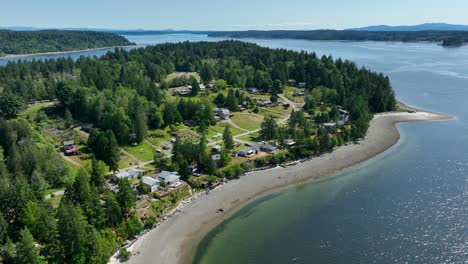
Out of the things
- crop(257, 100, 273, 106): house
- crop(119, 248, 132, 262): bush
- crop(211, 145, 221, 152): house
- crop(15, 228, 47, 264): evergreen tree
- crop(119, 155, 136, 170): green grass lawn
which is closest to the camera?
crop(15, 228, 47, 264): evergreen tree

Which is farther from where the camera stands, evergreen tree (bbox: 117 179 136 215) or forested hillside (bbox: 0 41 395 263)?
evergreen tree (bbox: 117 179 136 215)

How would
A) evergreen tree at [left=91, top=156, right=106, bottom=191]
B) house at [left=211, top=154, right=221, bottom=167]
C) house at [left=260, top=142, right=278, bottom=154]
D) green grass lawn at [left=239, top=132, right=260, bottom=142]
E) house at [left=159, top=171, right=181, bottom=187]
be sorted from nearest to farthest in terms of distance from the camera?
evergreen tree at [left=91, top=156, right=106, bottom=191]
house at [left=159, top=171, right=181, bottom=187]
house at [left=211, top=154, right=221, bottom=167]
house at [left=260, top=142, right=278, bottom=154]
green grass lawn at [left=239, top=132, right=260, bottom=142]

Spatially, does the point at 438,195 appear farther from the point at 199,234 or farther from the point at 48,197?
the point at 48,197

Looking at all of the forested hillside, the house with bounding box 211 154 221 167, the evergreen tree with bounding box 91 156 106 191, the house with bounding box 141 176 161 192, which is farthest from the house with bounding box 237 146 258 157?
the evergreen tree with bounding box 91 156 106 191

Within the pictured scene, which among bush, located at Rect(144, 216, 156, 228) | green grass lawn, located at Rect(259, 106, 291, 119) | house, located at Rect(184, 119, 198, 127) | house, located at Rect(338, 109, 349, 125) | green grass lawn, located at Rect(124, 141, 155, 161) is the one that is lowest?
bush, located at Rect(144, 216, 156, 228)

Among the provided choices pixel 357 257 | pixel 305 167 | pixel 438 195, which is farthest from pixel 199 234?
pixel 438 195

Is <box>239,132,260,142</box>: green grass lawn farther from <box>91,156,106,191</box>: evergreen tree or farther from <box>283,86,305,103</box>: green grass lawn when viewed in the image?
<box>283,86,305,103</box>: green grass lawn

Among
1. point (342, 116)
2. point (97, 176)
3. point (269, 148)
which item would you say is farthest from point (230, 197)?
point (342, 116)
